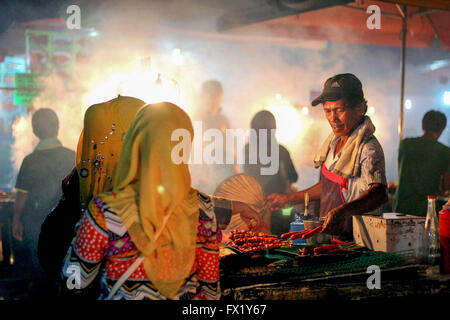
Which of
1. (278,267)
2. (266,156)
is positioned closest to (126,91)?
(266,156)

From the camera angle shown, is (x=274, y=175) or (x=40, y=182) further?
(x=274, y=175)

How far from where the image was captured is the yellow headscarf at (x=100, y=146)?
87.5 inches

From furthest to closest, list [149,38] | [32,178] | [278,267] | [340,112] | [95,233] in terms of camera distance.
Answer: [149,38]
[32,178]
[340,112]
[278,267]
[95,233]

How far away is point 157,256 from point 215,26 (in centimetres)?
687

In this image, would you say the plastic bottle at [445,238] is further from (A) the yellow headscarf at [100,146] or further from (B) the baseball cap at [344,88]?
(A) the yellow headscarf at [100,146]

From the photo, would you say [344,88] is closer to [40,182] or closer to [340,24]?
[40,182]

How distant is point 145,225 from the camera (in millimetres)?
1750

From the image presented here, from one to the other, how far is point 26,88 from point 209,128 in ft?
10.8

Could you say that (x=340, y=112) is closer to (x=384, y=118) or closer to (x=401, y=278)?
(x=401, y=278)

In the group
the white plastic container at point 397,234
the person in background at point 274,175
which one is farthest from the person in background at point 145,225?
the person in background at point 274,175

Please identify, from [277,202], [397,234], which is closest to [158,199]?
[397,234]

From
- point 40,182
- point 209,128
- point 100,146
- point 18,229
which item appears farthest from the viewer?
point 209,128

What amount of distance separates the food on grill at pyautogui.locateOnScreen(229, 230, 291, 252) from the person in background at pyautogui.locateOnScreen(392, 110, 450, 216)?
2817 mm

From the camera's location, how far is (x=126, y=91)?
20.2 ft
